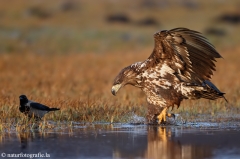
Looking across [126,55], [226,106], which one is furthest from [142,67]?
[126,55]

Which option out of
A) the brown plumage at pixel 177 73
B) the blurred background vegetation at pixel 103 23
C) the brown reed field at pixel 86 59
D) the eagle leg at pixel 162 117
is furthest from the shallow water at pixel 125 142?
the blurred background vegetation at pixel 103 23

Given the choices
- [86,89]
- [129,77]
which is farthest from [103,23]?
[129,77]

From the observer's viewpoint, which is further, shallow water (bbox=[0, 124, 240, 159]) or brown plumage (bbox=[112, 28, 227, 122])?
brown plumage (bbox=[112, 28, 227, 122])

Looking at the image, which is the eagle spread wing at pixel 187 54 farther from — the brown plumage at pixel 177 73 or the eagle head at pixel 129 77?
the eagle head at pixel 129 77

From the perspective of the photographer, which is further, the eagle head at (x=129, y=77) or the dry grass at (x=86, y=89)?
the dry grass at (x=86, y=89)

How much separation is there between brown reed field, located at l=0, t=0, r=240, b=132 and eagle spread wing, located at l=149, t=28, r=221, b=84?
0.96 m

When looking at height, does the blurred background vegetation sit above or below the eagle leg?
above

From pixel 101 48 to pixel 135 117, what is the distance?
1554 centimetres

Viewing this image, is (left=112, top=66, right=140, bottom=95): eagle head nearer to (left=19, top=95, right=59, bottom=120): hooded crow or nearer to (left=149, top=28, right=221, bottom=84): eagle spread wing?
(left=149, top=28, right=221, bottom=84): eagle spread wing

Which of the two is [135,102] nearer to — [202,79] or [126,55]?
[202,79]

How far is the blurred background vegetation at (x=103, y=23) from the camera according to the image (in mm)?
25203

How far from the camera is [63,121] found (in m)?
9.39

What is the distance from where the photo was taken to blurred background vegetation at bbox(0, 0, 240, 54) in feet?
82.7

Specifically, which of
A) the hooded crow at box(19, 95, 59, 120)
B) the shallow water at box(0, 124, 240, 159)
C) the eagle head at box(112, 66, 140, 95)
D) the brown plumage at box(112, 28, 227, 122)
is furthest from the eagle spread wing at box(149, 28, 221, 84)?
the hooded crow at box(19, 95, 59, 120)
